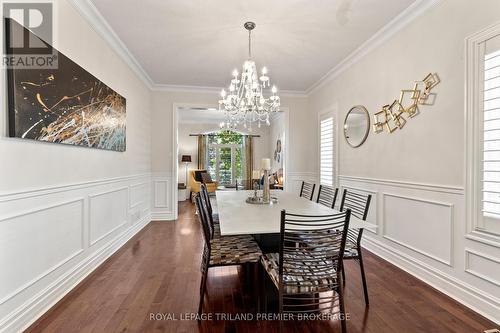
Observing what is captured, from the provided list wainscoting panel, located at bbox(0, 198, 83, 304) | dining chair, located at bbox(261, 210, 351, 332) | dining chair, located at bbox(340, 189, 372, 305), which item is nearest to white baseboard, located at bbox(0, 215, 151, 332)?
wainscoting panel, located at bbox(0, 198, 83, 304)

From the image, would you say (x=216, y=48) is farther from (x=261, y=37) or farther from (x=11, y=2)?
(x=11, y=2)

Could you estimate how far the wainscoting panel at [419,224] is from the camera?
2.34m

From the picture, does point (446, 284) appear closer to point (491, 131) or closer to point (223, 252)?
point (491, 131)

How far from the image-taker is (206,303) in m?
2.15

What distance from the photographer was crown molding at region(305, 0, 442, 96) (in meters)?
2.53

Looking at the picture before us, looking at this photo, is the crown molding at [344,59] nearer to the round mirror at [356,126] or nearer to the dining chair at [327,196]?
the round mirror at [356,126]

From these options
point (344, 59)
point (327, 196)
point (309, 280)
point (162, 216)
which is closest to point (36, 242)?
point (309, 280)

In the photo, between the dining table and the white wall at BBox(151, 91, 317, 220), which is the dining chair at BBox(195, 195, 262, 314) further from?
the white wall at BBox(151, 91, 317, 220)

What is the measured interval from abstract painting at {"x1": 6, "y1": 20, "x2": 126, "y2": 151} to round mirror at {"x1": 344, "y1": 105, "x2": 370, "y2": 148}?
334 cm

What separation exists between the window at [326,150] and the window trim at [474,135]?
2.48m

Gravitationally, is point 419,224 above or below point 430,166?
below

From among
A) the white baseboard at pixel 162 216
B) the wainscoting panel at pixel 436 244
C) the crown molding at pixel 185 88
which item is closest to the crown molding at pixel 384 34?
the crown molding at pixel 185 88

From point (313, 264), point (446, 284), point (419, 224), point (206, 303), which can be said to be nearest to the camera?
point (313, 264)

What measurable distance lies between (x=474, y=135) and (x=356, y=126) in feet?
5.78
